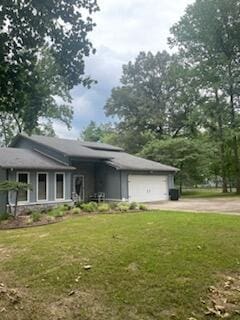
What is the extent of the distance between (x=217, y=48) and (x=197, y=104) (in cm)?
511

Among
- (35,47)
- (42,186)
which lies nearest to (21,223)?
(42,186)

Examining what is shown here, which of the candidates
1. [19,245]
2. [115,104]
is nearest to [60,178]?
[19,245]

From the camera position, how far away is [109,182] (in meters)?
24.1

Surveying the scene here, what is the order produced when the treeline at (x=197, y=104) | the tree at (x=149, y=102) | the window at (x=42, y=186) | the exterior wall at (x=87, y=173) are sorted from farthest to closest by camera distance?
the tree at (x=149, y=102) → the treeline at (x=197, y=104) → the exterior wall at (x=87, y=173) → the window at (x=42, y=186)

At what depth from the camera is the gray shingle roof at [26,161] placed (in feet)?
61.0

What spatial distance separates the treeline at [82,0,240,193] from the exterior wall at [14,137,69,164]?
1352 cm

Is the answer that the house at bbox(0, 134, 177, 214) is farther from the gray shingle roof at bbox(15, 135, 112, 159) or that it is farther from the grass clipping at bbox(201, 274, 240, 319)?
the grass clipping at bbox(201, 274, 240, 319)

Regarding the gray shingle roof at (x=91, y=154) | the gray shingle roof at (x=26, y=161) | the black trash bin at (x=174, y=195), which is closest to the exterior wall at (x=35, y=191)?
the gray shingle roof at (x=26, y=161)

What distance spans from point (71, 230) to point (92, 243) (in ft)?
7.75

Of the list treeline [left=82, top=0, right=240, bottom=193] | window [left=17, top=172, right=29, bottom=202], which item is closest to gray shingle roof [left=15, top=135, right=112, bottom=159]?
window [left=17, top=172, right=29, bottom=202]

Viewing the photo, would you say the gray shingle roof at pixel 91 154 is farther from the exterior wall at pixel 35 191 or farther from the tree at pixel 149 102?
the tree at pixel 149 102

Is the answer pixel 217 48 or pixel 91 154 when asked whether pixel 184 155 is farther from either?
pixel 91 154

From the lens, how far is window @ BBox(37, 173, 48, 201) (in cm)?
1980

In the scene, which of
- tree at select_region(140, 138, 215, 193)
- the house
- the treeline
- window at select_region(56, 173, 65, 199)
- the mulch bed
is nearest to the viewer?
the mulch bed
